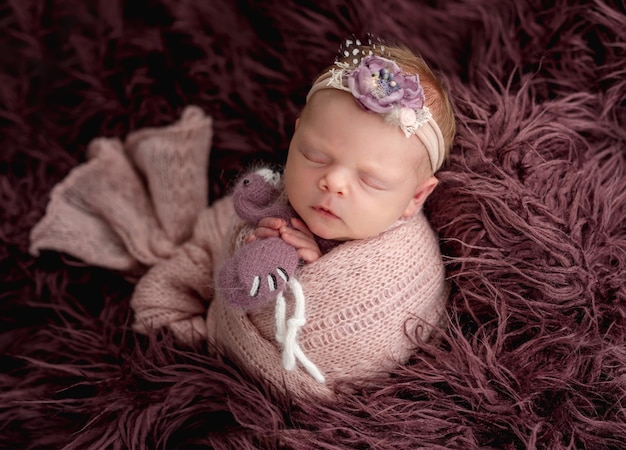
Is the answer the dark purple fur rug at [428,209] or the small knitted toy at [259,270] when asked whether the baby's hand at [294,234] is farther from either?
the dark purple fur rug at [428,209]

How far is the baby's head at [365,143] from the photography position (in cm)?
68

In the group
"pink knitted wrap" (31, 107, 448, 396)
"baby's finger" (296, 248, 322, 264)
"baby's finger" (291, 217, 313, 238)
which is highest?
"baby's finger" (291, 217, 313, 238)

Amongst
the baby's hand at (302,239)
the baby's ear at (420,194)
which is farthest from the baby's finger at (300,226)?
the baby's ear at (420,194)

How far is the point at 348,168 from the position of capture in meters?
0.70

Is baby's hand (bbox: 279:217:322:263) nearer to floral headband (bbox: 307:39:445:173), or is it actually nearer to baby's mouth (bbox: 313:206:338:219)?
baby's mouth (bbox: 313:206:338:219)

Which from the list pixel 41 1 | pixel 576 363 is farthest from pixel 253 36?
pixel 576 363

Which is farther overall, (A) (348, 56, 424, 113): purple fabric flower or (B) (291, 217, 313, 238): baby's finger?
(B) (291, 217, 313, 238): baby's finger

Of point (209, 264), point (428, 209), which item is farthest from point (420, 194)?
point (209, 264)

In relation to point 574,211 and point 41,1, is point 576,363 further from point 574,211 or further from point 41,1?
point 41,1

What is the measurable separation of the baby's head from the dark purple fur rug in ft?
0.45

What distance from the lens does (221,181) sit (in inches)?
43.3

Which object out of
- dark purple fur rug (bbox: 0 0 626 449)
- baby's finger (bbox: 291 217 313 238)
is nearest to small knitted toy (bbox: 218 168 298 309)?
baby's finger (bbox: 291 217 313 238)

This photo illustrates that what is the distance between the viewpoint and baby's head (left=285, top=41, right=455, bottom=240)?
2.25 ft

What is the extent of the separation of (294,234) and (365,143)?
14 centimetres
